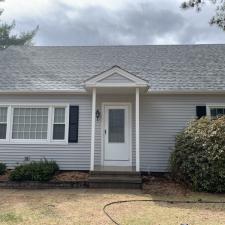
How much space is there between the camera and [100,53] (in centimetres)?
1319

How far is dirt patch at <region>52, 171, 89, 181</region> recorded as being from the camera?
8.54 meters

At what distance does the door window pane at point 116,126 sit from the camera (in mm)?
9859

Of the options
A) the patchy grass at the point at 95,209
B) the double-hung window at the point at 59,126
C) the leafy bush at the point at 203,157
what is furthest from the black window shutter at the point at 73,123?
the leafy bush at the point at 203,157

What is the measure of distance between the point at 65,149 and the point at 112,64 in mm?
4352

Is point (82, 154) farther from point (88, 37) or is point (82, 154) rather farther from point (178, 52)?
point (88, 37)

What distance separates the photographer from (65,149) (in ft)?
32.2

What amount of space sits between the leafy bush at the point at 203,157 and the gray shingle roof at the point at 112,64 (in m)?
2.20

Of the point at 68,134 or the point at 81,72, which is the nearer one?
the point at 68,134

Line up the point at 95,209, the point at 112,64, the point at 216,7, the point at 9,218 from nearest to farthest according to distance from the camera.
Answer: the point at 9,218 → the point at 95,209 → the point at 216,7 → the point at 112,64

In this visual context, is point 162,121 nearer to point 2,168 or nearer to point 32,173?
point 32,173

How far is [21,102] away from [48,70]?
2040mm

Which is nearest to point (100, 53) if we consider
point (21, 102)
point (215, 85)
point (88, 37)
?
point (21, 102)

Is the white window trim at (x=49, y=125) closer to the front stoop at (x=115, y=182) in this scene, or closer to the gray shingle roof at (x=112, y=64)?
the gray shingle roof at (x=112, y=64)

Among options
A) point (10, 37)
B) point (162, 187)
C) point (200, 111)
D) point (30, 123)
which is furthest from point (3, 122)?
point (10, 37)
